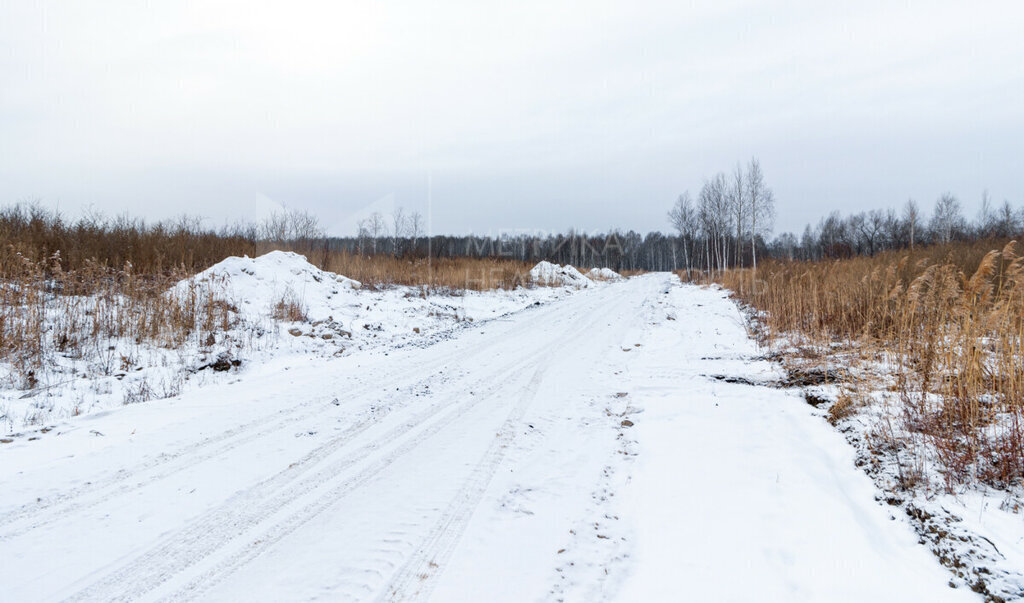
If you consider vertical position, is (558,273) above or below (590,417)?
above

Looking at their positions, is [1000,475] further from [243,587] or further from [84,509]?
[84,509]

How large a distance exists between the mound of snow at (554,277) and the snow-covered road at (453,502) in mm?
25227

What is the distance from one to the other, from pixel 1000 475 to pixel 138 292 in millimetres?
13096

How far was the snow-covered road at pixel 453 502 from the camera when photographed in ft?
8.59

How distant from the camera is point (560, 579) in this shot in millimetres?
2691

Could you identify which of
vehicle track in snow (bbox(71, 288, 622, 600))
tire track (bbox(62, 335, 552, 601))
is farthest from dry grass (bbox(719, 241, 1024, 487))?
tire track (bbox(62, 335, 552, 601))

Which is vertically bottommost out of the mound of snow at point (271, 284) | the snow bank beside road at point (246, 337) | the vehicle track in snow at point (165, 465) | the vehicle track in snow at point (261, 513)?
the vehicle track in snow at point (261, 513)

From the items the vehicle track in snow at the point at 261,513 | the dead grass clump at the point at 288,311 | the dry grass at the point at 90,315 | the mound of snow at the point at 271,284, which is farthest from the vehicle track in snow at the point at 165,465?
the mound of snow at the point at 271,284

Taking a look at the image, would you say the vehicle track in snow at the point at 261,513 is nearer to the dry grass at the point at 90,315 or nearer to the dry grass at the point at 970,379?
the dry grass at the point at 970,379

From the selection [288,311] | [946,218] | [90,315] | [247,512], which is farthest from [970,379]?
[946,218]

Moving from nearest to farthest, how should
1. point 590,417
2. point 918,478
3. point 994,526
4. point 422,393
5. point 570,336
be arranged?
point 994,526 → point 918,478 → point 590,417 → point 422,393 → point 570,336

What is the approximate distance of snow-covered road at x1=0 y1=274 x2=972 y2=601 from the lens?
2619mm

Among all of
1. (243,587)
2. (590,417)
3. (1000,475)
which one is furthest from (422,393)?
(1000,475)

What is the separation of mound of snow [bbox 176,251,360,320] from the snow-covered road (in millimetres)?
5427
